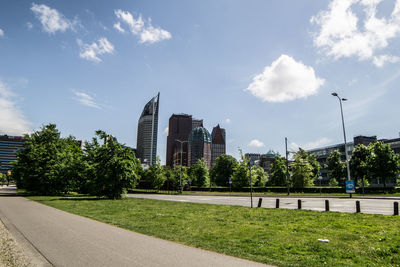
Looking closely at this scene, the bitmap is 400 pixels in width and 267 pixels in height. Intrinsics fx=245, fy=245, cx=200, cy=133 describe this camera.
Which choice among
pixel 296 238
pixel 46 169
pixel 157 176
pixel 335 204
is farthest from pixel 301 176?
pixel 296 238

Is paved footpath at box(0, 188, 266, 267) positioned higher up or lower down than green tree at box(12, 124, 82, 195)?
lower down

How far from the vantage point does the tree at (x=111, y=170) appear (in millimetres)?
26344

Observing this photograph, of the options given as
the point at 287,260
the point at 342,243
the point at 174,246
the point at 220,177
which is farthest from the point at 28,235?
the point at 220,177

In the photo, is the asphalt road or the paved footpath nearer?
the paved footpath

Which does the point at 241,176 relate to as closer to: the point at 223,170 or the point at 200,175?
the point at 200,175

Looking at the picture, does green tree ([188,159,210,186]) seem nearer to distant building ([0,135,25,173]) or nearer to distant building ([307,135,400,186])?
distant building ([307,135,400,186])

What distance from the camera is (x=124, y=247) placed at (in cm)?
680

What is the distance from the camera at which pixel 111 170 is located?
26359mm

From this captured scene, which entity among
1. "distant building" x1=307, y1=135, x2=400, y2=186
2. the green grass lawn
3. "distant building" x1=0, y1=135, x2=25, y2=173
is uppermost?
"distant building" x1=0, y1=135, x2=25, y2=173

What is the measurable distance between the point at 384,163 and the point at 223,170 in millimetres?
44681

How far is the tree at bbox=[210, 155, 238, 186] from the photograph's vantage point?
77250 mm

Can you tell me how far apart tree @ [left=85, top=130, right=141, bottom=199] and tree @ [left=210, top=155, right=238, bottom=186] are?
173 feet

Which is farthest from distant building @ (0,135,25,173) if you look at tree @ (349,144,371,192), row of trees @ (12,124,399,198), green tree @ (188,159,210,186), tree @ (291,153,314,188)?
tree @ (349,144,371,192)

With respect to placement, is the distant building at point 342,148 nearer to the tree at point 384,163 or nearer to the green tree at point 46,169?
the tree at point 384,163
